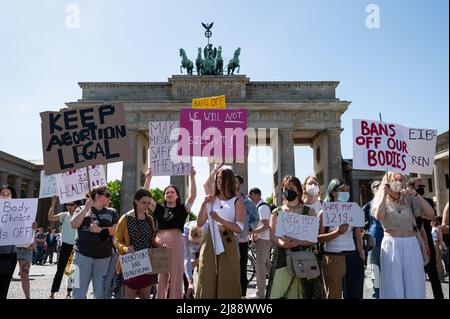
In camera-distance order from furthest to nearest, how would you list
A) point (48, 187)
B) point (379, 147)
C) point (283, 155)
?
point (283, 155)
point (48, 187)
point (379, 147)

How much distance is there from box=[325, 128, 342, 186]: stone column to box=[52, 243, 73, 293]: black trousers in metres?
30.9

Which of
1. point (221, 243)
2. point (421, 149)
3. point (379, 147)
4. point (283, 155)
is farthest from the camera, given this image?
point (283, 155)

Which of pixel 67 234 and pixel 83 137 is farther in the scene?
pixel 67 234

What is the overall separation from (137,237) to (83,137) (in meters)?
1.89

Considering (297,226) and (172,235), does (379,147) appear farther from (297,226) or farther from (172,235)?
(172,235)

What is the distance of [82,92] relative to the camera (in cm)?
3778

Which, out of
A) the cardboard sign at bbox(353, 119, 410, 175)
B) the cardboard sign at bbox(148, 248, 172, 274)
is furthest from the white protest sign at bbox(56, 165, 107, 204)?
the cardboard sign at bbox(353, 119, 410, 175)

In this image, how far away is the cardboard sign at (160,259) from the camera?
5.20 meters

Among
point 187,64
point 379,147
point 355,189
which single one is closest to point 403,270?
point 379,147

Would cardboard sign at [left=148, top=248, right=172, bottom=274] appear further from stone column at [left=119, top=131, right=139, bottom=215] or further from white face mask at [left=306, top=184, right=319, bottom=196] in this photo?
stone column at [left=119, top=131, right=139, bottom=215]

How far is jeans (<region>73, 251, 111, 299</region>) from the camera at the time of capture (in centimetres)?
537

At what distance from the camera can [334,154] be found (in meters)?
36.6

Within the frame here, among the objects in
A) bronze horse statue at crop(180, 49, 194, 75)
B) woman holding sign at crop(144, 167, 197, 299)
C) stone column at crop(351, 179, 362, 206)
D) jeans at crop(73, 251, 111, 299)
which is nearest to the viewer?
jeans at crop(73, 251, 111, 299)

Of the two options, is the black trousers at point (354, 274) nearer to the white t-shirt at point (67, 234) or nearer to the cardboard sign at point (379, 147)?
the cardboard sign at point (379, 147)
